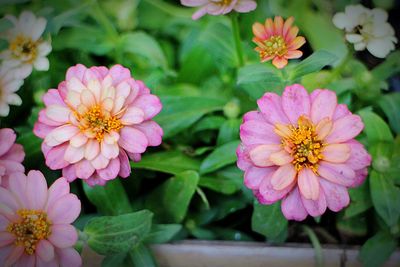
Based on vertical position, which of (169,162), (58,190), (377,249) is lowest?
(377,249)

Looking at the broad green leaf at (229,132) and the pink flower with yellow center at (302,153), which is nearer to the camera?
the pink flower with yellow center at (302,153)

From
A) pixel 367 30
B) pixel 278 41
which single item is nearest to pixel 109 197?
pixel 278 41

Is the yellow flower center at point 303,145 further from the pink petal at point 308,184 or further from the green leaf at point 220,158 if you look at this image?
the green leaf at point 220,158

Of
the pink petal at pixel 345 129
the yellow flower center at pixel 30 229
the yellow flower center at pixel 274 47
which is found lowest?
the yellow flower center at pixel 30 229

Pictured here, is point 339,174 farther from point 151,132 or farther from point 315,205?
point 151,132

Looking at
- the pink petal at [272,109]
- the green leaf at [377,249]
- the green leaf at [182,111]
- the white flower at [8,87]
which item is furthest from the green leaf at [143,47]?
the green leaf at [377,249]

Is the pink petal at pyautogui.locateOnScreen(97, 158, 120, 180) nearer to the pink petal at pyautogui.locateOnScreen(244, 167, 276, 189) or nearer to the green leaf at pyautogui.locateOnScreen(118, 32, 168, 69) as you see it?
the pink petal at pyautogui.locateOnScreen(244, 167, 276, 189)

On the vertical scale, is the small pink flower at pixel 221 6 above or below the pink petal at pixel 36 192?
above

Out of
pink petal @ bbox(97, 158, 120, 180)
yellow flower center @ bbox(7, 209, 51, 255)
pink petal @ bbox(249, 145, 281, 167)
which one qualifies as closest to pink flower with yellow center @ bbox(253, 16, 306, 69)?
pink petal @ bbox(249, 145, 281, 167)
